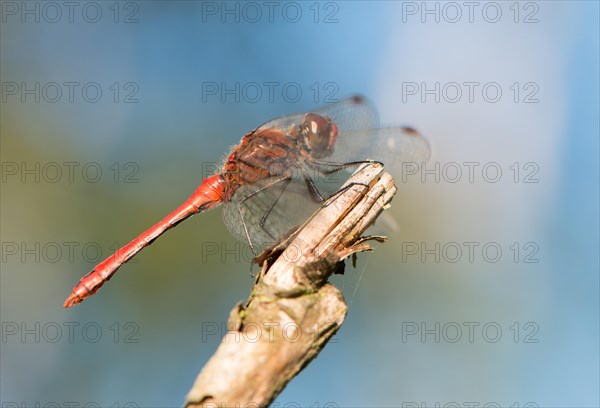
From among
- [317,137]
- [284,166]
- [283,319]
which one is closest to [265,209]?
[284,166]

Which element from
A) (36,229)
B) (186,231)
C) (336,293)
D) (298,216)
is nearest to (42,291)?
(36,229)

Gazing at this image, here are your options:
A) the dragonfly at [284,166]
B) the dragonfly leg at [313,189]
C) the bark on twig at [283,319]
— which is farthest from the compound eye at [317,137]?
the bark on twig at [283,319]

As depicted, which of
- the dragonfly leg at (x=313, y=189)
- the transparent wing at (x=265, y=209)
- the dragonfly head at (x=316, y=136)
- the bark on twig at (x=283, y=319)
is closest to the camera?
the bark on twig at (x=283, y=319)

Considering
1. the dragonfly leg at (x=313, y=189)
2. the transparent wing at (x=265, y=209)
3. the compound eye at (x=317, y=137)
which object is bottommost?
the transparent wing at (x=265, y=209)

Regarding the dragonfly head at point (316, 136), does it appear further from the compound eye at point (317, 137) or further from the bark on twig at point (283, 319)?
the bark on twig at point (283, 319)

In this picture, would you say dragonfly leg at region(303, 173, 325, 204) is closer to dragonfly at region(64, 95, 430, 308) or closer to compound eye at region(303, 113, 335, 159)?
dragonfly at region(64, 95, 430, 308)

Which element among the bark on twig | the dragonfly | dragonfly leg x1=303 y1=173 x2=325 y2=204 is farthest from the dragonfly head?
the bark on twig

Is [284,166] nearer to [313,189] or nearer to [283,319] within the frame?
[313,189]
